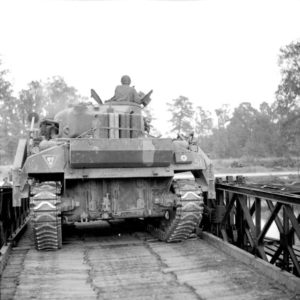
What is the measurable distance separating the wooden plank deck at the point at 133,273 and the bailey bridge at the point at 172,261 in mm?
11

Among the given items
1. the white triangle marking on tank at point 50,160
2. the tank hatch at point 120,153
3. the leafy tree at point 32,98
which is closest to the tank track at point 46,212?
the white triangle marking on tank at point 50,160

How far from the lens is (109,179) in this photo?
809cm

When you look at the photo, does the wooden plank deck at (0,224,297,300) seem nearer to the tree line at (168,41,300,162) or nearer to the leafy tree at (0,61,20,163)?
the tree line at (168,41,300,162)

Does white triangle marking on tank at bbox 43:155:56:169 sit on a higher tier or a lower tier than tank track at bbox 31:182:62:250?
higher

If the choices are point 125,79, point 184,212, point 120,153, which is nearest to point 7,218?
point 120,153

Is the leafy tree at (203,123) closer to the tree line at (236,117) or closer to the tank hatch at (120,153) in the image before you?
the tree line at (236,117)

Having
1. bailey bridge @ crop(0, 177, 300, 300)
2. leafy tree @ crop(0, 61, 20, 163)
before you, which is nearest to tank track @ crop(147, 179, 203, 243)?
bailey bridge @ crop(0, 177, 300, 300)

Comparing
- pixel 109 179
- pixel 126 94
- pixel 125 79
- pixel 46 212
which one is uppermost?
pixel 125 79

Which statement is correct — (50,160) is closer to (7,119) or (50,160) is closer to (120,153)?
(120,153)

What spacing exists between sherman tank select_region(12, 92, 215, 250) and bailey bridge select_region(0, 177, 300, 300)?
18.8 inches

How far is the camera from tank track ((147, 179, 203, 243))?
7.67 m

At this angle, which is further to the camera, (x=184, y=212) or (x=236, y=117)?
(x=236, y=117)

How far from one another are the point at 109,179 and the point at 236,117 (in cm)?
4670

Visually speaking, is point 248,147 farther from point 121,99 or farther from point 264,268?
point 264,268
